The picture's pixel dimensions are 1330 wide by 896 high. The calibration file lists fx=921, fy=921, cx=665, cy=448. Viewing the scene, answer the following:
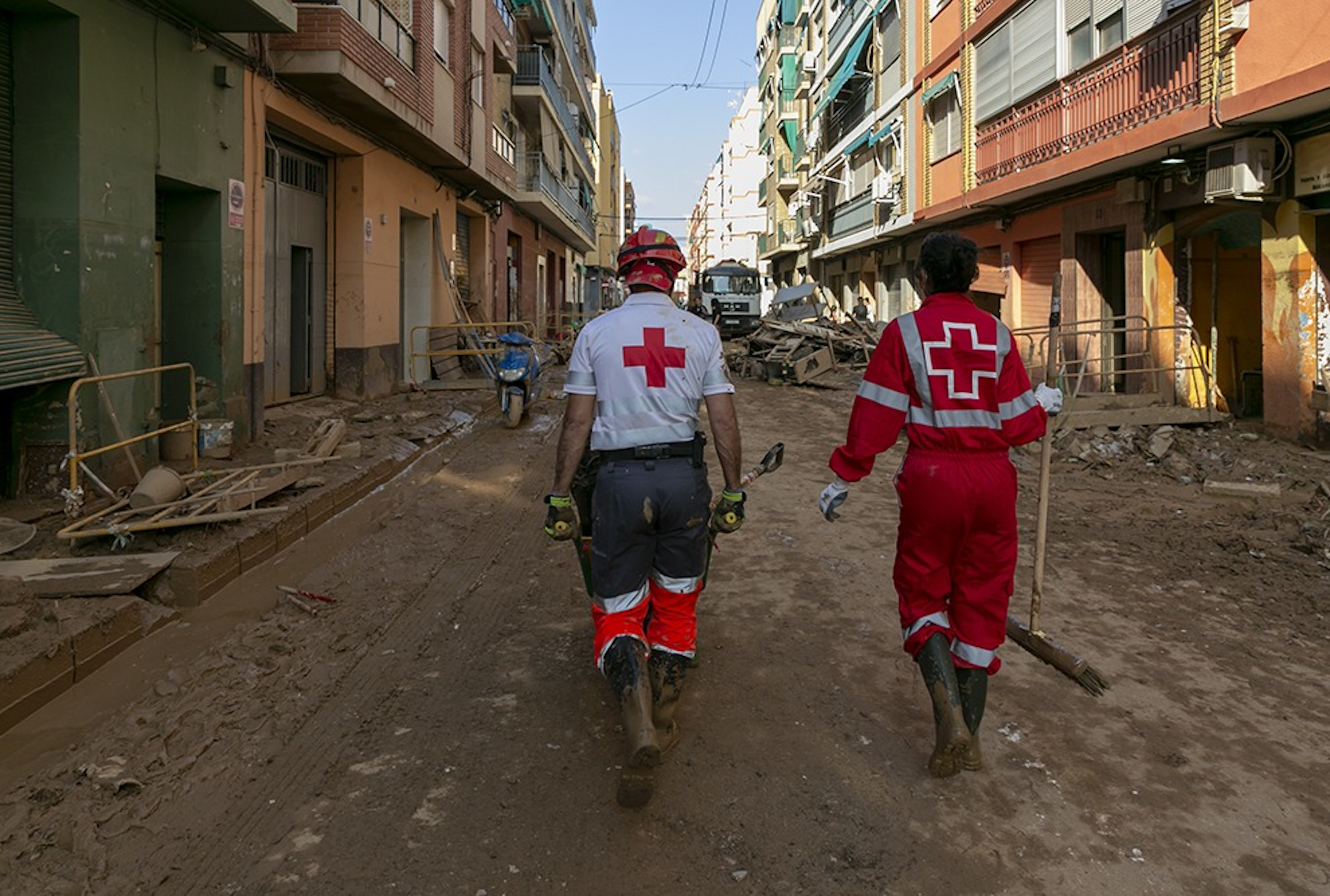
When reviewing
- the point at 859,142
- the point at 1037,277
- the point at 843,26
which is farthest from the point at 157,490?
the point at 843,26

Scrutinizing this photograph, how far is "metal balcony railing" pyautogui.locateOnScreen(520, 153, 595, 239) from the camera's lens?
24.7 metres

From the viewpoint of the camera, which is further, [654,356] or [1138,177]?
[1138,177]

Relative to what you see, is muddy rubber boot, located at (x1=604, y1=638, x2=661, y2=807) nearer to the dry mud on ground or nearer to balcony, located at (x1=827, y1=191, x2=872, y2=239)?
the dry mud on ground

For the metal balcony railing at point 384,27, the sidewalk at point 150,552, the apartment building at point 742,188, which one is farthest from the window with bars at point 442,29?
the apartment building at point 742,188

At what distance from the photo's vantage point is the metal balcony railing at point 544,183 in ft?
81.1

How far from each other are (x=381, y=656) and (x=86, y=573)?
1.72m

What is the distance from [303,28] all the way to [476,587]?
26.0 feet

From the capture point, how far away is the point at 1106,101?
1300cm

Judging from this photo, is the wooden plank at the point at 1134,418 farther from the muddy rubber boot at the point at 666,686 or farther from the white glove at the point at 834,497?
the muddy rubber boot at the point at 666,686

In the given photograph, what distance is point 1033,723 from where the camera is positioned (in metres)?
3.59

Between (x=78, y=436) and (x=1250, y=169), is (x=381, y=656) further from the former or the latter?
(x=1250, y=169)

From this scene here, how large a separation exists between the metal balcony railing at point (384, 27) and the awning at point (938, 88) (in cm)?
1151

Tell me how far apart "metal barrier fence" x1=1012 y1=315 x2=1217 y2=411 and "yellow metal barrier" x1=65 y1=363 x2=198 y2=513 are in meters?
8.69

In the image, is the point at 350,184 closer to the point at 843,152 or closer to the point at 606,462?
the point at 606,462
